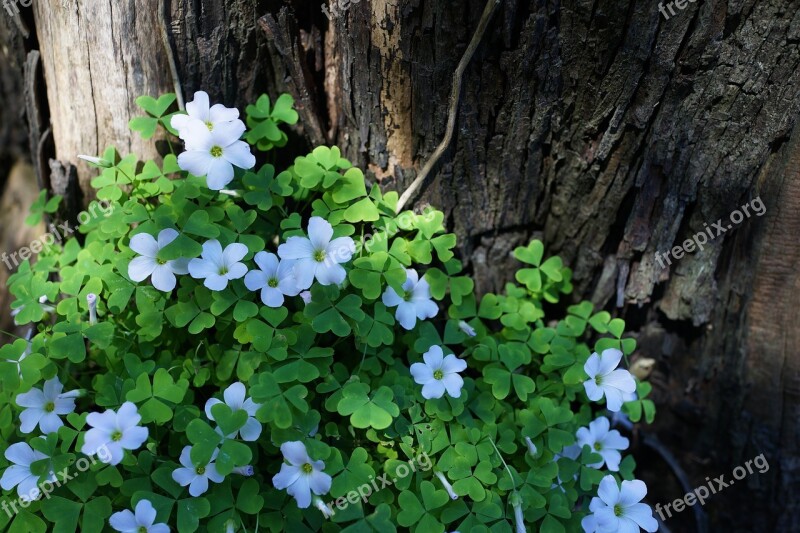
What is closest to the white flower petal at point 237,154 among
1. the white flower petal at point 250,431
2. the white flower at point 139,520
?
the white flower petal at point 250,431

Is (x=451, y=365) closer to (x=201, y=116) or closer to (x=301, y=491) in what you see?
(x=301, y=491)

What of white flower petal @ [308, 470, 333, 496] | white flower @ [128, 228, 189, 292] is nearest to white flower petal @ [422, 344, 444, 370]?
white flower petal @ [308, 470, 333, 496]

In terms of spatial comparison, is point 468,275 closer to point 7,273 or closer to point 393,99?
point 393,99

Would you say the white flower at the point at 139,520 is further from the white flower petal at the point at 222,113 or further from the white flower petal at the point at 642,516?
the white flower petal at the point at 642,516

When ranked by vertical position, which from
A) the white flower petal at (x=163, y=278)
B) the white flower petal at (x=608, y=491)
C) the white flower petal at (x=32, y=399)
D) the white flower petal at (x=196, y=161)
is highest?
the white flower petal at (x=196, y=161)

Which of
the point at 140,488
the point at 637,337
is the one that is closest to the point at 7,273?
the point at 140,488

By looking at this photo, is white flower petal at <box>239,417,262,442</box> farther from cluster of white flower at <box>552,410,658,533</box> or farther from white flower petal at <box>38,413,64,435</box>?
cluster of white flower at <box>552,410,658,533</box>

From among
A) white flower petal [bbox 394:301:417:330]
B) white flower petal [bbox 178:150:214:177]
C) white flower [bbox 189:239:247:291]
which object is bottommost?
white flower petal [bbox 394:301:417:330]

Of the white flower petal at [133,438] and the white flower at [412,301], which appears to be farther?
the white flower at [412,301]
